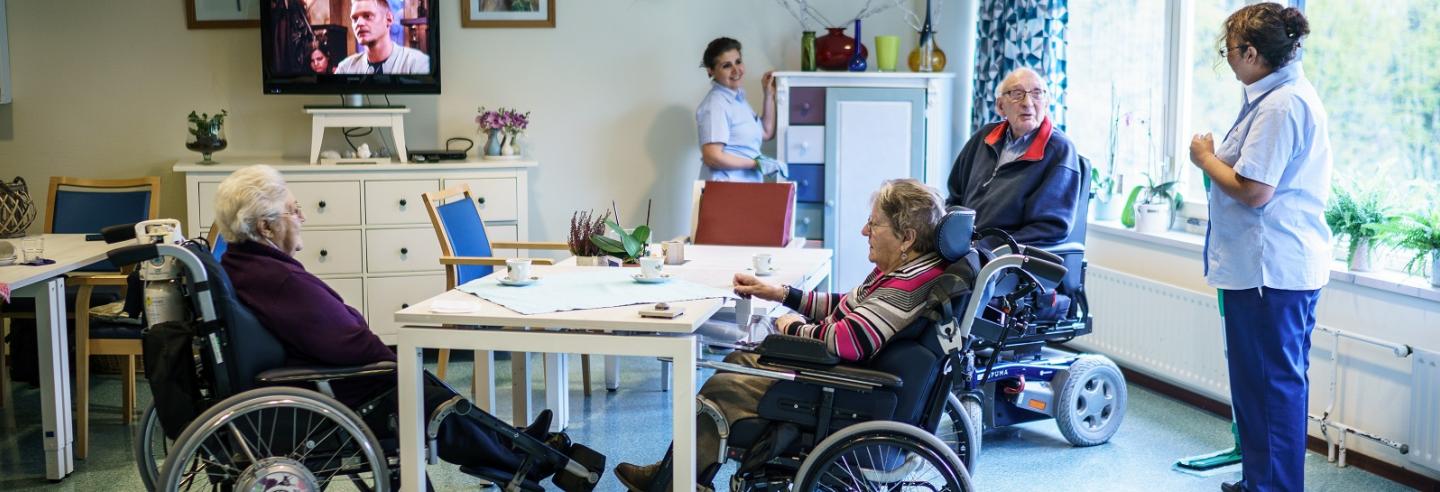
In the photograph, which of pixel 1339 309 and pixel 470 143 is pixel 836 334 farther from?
pixel 470 143

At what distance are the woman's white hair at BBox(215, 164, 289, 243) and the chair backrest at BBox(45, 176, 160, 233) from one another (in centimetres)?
206

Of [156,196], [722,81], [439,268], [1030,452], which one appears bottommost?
[1030,452]

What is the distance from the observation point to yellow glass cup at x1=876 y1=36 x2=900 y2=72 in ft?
18.7

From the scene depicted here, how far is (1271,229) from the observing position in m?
3.25

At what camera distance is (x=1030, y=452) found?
13.2ft

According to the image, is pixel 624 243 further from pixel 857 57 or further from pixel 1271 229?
pixel 857 57

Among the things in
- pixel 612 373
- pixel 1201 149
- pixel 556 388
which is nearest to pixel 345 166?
pixel 612 373

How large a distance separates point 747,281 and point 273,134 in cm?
324

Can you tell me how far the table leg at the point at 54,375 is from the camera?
3.62m

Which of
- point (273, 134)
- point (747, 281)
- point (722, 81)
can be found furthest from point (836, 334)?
point (273, 134)

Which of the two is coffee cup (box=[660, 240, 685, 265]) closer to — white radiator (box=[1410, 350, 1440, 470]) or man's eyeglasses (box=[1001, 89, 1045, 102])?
man's eyeglasses (box=[1001, 89, 1045, 102])

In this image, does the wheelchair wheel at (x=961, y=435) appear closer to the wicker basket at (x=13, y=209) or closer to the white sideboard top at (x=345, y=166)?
the white sideboard top at (x=345, y=166)

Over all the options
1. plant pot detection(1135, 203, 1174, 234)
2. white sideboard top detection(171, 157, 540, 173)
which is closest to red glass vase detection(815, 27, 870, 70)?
white sideboard top detection(171, 157, 540, 173)

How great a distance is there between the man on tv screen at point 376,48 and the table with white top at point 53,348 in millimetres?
1745
